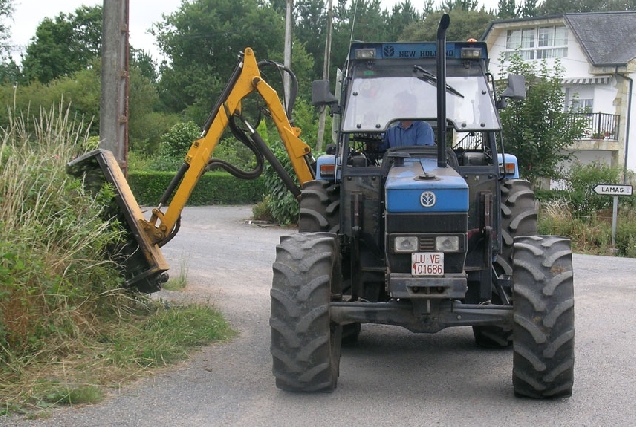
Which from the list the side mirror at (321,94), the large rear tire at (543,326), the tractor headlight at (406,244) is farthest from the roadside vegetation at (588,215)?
the tractor headlight at (406,244)

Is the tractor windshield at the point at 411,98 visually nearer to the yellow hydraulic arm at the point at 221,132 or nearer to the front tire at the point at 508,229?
the front tire at the point at 508,229

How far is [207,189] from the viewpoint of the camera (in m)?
32.4

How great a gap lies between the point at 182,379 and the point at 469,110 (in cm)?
349

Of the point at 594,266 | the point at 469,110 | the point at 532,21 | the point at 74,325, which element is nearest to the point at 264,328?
the point at 74,325

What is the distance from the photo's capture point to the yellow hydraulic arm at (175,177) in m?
8.85

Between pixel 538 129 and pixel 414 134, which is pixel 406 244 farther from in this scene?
pixel 538 129

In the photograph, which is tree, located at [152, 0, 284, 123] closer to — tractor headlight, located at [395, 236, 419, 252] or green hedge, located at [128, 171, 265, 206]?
green hedge, located at [128, 171, 265, 206]

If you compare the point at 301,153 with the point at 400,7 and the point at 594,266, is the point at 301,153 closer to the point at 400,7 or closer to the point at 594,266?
the point at 594,266

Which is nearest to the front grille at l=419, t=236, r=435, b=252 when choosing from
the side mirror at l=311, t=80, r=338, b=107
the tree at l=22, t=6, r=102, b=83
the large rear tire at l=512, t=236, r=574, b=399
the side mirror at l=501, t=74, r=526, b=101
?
the large rear tire at l=512, t=236, r=574, b=399

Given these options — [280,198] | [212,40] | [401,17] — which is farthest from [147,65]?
[280,198]

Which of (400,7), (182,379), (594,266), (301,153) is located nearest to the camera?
(182,379)

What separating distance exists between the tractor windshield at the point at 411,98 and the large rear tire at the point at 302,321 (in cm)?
164

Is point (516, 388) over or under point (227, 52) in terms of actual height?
under

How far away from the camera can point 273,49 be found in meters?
60.0
